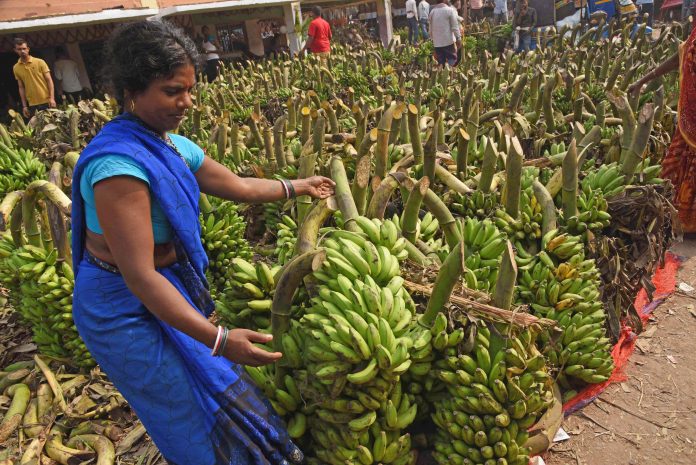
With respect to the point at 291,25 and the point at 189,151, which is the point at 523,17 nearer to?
the point at 291,25

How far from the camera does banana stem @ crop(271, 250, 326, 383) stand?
1.82 m

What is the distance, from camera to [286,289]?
194 centimetres

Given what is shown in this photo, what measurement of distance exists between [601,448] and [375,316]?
1679 mm

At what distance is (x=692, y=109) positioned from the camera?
447 centimetres

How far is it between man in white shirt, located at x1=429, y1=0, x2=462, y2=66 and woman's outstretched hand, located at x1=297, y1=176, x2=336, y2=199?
28.8 feet

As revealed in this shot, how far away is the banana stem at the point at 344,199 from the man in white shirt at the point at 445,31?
8.67 m

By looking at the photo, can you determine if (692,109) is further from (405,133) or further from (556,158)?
(405,133)

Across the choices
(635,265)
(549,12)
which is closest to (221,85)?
(635,265)

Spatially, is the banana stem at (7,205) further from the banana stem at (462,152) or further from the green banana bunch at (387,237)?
the banana stem at (462,152)

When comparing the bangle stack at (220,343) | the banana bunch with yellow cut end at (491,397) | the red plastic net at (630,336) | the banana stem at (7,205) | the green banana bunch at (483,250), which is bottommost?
the red plastic net at (630,336)

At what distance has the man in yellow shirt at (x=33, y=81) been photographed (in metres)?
8.47

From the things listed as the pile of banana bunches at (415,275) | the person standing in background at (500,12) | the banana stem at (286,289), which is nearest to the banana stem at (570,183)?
the pile of banana bunches at (415,275)

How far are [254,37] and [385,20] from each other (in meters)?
4.71

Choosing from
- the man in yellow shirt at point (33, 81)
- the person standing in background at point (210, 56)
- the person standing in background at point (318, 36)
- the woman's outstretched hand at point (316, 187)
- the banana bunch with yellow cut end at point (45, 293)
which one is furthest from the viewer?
the person standing in background at point (210, 56)
